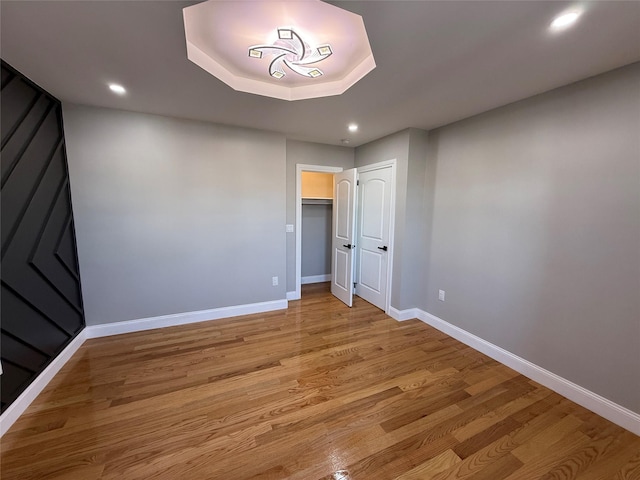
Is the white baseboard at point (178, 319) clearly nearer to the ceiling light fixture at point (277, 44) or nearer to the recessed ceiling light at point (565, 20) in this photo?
the ceiling light fixture at point (277, 44)

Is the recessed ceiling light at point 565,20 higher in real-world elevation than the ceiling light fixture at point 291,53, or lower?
lower

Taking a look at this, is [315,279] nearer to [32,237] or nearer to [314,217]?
[314,217]

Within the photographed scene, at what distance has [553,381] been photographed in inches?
83.0

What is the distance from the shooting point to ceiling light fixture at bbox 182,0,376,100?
4.75ft

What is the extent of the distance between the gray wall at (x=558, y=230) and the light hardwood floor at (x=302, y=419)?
0.42 meters

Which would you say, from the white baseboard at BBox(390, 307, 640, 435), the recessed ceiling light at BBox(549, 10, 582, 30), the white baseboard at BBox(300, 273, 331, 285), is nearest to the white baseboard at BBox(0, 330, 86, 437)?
the white baseboard at BBox(300, 273, 331, 285)

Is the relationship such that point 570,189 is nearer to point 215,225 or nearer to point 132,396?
point 215,225

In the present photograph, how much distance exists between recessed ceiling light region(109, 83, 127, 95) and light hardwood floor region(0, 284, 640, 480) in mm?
2371

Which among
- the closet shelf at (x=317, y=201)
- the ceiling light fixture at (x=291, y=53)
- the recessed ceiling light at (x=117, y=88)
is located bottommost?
the closet shelf at (x=317, y=201)

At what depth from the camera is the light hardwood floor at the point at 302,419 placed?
1.47 m

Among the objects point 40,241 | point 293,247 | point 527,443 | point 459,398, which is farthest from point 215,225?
point 527,443

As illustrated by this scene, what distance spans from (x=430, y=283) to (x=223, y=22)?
3.18m

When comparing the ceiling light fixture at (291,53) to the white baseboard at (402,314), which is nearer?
the ceiling light fixture at (291,53)

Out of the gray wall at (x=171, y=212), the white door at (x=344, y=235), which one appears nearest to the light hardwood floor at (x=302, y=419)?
the gray wall at (x=171, y=212)
